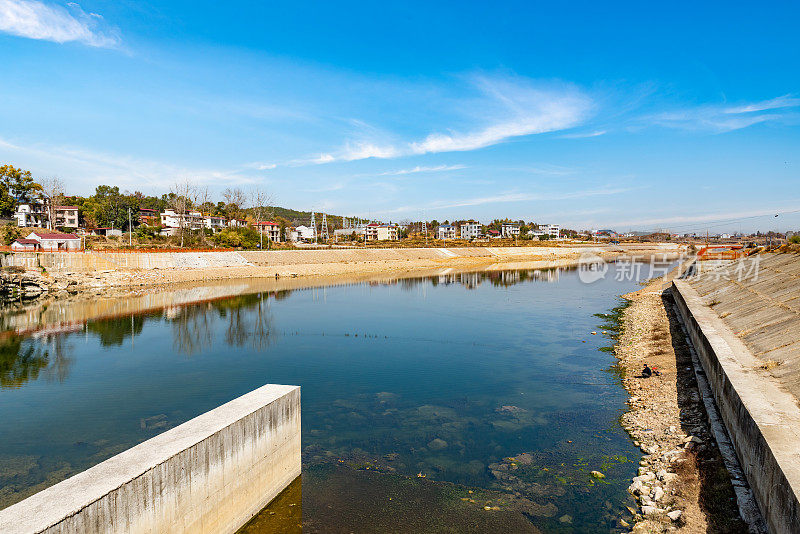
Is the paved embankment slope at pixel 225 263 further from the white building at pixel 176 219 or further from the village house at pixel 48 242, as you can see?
the white building at pixel 176 219

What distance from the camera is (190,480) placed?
6.36 m

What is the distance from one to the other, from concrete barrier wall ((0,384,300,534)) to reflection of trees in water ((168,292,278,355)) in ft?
41.1

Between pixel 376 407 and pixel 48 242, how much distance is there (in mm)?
51773

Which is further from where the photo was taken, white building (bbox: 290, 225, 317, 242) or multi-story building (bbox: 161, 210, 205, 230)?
white building (bbox: 290, 225, 317, 242)

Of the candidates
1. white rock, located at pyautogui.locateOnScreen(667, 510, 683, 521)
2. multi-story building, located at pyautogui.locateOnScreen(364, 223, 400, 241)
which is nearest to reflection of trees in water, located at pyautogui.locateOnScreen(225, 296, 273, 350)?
white rock, located at pyautogui.locateOnScreen(667, 510, 683, 521)

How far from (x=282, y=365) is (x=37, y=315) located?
19.5 meters

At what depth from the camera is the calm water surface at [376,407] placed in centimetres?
832

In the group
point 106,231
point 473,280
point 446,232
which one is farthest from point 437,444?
point 446,232

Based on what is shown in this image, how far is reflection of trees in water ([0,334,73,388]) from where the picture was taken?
15664mm

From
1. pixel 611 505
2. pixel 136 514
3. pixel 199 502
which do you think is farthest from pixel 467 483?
pixel 136 514

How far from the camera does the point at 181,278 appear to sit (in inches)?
1738

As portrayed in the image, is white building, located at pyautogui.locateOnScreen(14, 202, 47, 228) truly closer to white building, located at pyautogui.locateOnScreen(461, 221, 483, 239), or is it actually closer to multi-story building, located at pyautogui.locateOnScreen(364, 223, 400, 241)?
multi-story building, located at pyautogui.locateOnScreen(364, 223, 400, 241)

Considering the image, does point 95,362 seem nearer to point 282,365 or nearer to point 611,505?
point 282,365

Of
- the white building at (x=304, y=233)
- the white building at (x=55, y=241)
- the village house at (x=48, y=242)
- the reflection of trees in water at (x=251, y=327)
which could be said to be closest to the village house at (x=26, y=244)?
the village house at (x=48, y=242)
